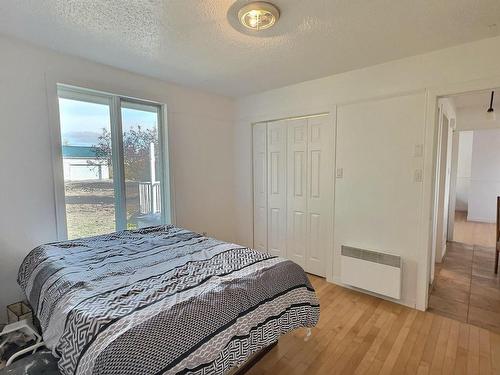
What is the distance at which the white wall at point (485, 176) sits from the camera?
5.59 meters

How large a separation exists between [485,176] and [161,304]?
7.26 m

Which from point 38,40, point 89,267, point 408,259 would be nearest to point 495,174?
point 408,259

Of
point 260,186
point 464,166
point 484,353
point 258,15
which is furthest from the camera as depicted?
point 464,166

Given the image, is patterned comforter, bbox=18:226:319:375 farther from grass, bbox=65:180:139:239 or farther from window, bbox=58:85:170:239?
window, bbox=58:85:170:239

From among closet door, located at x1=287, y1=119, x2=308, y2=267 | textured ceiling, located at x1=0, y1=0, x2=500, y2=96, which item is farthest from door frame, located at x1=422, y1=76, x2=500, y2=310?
closet door, located at x1=287, y1=119, x2=308, y2=267

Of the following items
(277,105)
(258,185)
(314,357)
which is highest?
(277,105)

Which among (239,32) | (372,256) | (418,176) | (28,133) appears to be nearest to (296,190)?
(372,256)

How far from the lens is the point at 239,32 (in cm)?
192

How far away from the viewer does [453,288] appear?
9.37 ft

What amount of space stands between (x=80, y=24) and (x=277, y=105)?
87.1 inches

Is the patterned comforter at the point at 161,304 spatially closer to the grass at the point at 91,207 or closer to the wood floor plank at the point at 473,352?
the grass at the point at 91,207

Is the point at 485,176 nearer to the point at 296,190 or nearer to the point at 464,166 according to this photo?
the point at 464,166

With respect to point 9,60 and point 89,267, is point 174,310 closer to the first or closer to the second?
point 89,267

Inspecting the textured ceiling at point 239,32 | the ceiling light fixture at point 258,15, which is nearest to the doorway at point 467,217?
the textured ceiling at point 239,32
